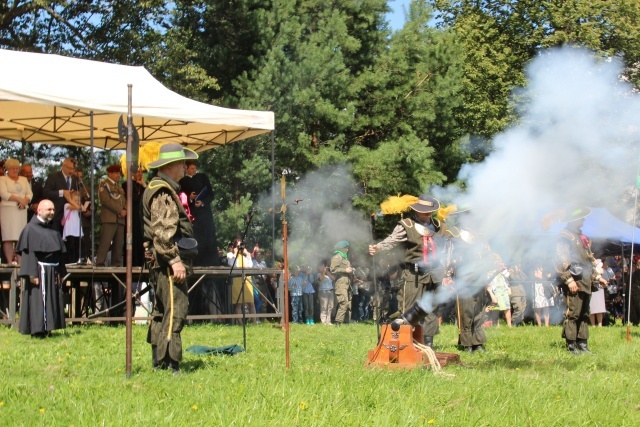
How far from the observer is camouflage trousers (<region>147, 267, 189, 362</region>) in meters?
7.65

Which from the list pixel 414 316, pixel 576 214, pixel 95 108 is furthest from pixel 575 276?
pixel 95 108

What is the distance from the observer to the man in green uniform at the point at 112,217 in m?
14.6

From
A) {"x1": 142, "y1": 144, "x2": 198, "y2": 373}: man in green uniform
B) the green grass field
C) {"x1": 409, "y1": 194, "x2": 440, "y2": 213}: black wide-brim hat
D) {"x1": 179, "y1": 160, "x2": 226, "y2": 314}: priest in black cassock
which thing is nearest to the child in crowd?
{"x1": 179, "y1": 160, "x2": 226, "y2": 314}: priest in black cassock

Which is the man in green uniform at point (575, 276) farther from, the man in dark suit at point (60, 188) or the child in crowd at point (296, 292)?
the child in crowd at point (296, 292)

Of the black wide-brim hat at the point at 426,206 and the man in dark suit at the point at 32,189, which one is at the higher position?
the man in dark suit at the point at 32,189

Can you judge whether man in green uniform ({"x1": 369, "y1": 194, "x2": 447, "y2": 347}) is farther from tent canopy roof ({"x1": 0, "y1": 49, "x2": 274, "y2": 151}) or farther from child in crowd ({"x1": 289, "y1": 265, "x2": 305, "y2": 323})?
child in crowd ({"x1": 289, "y1": 265, "x2": 305, "y2": 323})

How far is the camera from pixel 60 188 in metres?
14.5

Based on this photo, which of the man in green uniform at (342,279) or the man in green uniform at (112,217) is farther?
the man in green uniform at (342,279)

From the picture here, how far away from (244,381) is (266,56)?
1354cm

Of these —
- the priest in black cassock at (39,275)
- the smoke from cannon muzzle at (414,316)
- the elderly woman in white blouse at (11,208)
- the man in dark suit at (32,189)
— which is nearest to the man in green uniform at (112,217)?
the man in dark suit at (32,189)

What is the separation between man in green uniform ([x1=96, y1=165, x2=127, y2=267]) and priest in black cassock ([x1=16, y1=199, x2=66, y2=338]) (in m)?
3.14

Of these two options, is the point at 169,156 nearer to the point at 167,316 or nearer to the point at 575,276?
the point at 167,316

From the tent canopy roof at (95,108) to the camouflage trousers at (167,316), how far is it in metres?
5.96

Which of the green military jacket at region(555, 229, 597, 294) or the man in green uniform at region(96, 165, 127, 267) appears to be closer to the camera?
the green military jacket at region(555, 229, 597, 294)
